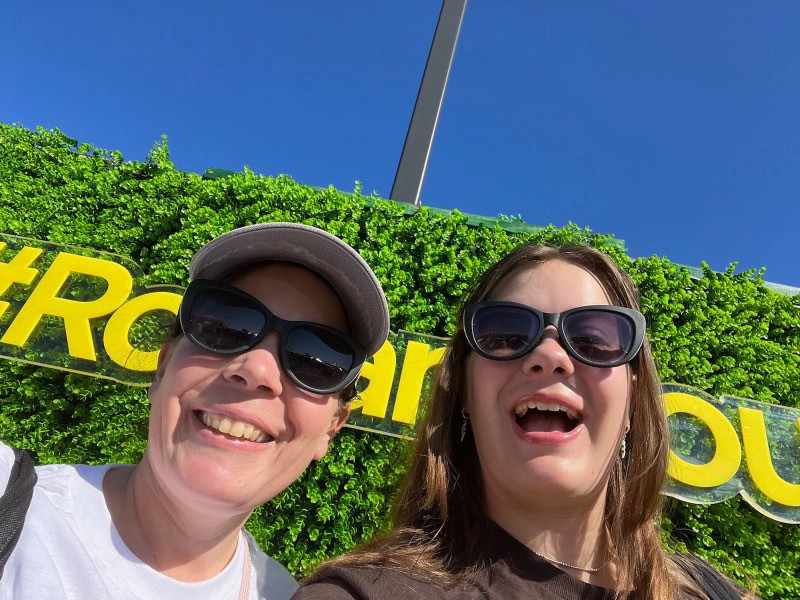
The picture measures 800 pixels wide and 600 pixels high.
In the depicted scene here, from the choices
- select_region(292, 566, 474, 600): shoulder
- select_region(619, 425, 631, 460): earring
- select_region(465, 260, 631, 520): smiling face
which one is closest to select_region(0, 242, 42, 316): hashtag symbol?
select_region(292, 566, 474, 600): shoulder

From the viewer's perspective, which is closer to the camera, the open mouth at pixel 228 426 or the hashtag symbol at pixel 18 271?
the open mouth at pixel 228 426

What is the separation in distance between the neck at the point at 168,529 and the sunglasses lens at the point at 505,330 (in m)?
0.95

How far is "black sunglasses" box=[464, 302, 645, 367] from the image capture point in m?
1.51

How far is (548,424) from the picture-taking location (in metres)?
1.52

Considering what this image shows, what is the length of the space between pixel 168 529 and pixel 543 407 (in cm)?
119

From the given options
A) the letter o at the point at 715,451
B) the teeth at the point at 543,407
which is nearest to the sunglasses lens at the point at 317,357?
the teeth at the point at 543,407

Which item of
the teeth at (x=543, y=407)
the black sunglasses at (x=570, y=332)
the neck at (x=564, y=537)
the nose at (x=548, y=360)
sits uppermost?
the black sunglasses at (x=570, y=332)

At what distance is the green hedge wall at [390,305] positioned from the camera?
3.23 meters

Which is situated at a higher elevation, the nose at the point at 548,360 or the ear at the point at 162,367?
the nose at the point at 548,360

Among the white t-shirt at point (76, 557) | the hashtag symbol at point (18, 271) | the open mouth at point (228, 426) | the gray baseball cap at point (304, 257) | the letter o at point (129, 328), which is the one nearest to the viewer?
the white t-shirt at point (76, 557)

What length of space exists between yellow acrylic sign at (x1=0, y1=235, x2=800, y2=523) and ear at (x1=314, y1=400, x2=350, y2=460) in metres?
1.40

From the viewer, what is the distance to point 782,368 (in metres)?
3.63

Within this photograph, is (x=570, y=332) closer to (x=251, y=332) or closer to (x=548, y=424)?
(x=548, y=424)

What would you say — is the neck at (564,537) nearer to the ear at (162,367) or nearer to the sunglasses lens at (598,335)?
the sunglasses lens at (598,335)
